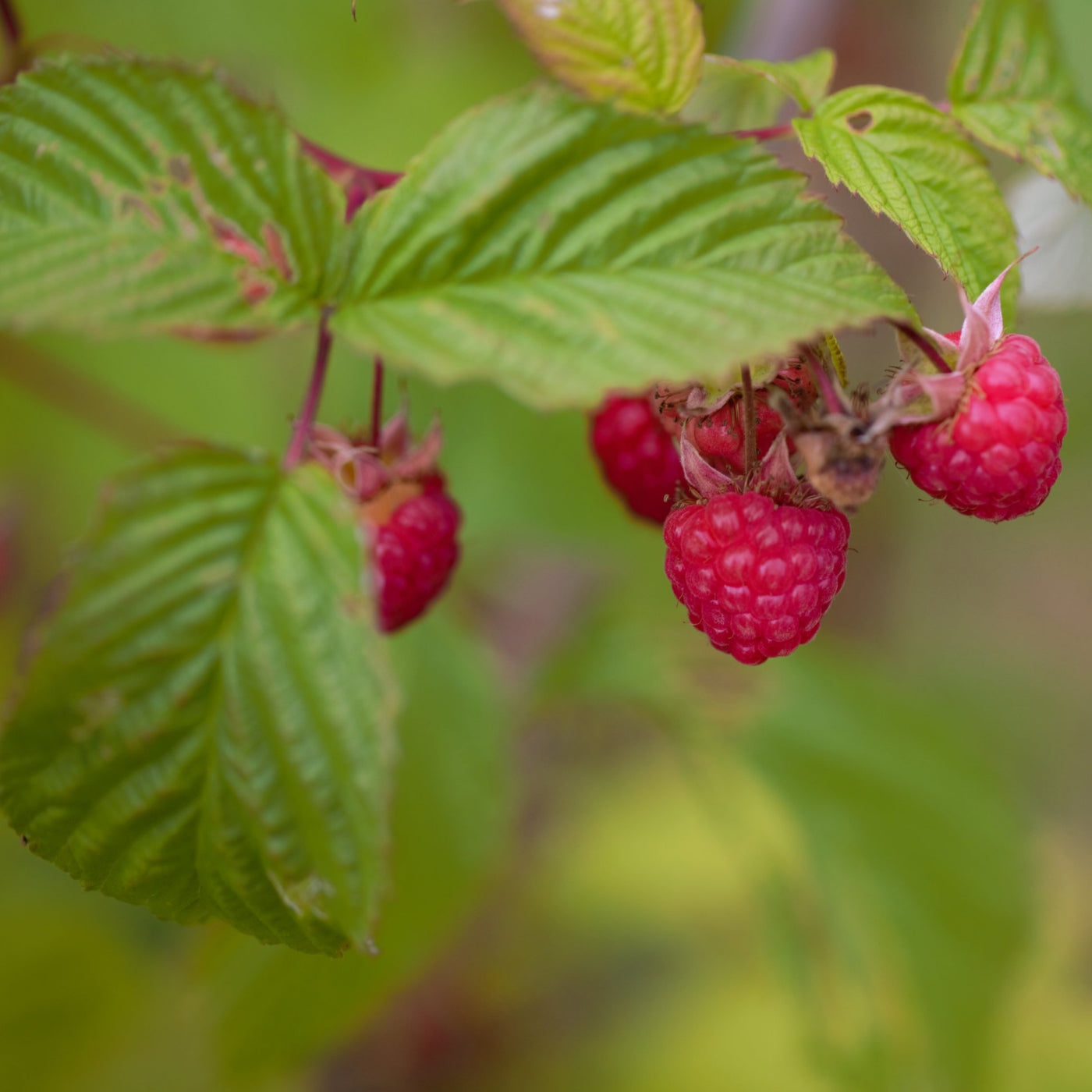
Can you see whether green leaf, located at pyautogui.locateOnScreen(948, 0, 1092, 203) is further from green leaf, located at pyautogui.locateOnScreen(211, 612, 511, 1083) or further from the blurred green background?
green leaf, located at pyautogui.locateOnScreen(211, 612, 511, 1083)

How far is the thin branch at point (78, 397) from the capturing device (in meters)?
1.42

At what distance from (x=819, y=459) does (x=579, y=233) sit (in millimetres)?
191

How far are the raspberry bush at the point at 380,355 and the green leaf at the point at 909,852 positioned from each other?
1024 mm

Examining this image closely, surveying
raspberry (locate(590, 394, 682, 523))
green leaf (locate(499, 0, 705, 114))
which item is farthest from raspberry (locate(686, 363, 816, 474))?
green leaf (locate(499, 0, 705, 114))

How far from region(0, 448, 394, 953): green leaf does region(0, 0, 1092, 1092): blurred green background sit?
0.83 m

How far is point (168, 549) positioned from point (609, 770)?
6.75 feet

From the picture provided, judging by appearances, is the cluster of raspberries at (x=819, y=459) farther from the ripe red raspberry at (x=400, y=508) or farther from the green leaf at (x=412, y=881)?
the green leaf at (x=412, y=881)

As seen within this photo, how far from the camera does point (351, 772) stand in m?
0.58

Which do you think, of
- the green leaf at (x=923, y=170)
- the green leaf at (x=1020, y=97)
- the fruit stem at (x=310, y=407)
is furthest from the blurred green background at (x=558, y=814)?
the fruit stem at (x=310, y=407)

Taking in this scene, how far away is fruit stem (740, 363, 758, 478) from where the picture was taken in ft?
2.14

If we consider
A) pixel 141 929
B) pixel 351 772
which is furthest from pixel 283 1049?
pixel 351 772

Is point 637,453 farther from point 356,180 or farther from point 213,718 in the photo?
point 213,718

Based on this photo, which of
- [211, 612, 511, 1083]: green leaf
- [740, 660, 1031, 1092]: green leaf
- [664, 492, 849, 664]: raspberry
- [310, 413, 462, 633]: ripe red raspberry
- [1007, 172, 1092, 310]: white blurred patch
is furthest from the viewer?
[740, 660, 1031, 1092]: green leaf

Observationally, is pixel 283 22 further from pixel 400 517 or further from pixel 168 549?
pixel 168 549
